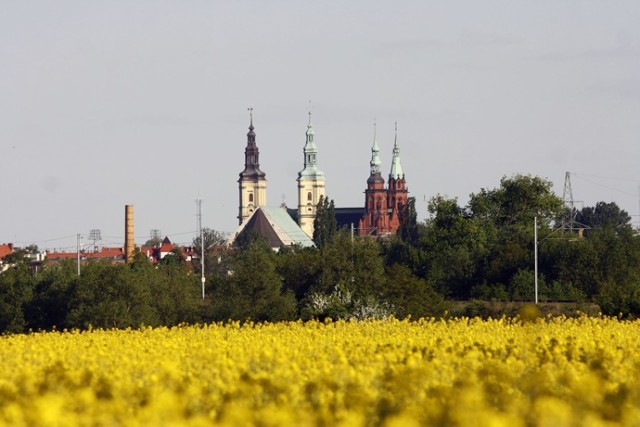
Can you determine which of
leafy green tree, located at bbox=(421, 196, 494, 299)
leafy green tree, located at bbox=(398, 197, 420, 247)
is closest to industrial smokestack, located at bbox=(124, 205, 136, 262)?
leafy green tree, located at bbox=(421, 196, 494, 299)

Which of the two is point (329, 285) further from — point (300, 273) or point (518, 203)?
point (518, 203)

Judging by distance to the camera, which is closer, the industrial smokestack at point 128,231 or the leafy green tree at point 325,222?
the industrial smokestack at point 128,231

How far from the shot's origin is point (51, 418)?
11180mm

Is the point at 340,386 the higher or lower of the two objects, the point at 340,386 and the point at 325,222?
the lower

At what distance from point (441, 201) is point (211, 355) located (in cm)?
10190

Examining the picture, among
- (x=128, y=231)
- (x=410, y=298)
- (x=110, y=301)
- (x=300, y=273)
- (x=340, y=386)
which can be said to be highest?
(x=128, y=231)

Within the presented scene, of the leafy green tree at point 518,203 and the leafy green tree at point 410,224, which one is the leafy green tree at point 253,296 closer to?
the leafy green tree at point 518,203

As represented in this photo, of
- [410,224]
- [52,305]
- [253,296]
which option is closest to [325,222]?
[410,224]

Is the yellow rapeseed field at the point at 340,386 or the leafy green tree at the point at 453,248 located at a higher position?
the leafy green tree at the point at 453,248

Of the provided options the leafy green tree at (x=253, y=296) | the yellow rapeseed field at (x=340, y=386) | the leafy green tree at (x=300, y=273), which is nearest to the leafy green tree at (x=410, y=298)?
the leafy green tree at (x=253, y=296)

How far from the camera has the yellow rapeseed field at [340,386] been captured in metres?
12.5

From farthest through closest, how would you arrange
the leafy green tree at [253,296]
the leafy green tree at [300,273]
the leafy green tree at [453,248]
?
the leafy green tree at [453,248] < the leafy green tree at [300,273] < the leafy green tree at [253,296]

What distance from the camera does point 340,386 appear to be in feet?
51.5

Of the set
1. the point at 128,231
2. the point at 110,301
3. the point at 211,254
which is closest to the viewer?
the point at 110,301
